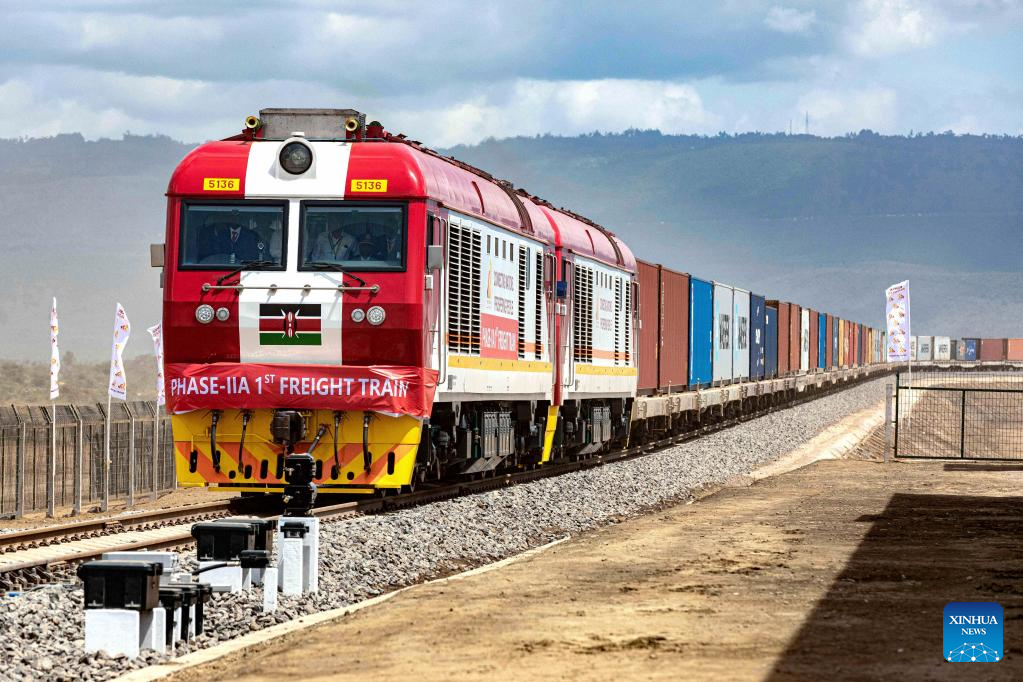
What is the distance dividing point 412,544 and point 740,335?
32.4m

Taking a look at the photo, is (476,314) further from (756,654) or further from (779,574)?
(756,654)

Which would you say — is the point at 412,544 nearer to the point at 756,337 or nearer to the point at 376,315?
the point at 376,315

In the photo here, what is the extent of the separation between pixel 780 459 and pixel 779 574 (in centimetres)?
2176

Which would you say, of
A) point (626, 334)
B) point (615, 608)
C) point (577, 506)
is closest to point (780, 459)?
point (626, 334)

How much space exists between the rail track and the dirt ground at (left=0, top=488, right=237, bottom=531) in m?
2.28

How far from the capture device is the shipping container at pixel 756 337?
1962 inches

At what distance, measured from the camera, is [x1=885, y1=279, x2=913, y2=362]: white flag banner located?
4066 centimetres

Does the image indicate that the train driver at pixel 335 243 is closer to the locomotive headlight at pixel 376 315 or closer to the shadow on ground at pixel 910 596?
the locomotive headlight at pixel 376 315

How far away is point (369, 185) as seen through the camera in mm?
16828

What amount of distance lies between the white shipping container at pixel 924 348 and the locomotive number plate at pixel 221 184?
158 meters

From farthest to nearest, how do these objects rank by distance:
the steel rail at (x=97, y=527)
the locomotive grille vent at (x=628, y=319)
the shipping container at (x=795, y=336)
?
the shipping container at (x=795, y=336) → the locomotive grille vent at (x=628, y=319) → the steel rail at (x=97, y=527)

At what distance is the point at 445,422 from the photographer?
1877 centimetres

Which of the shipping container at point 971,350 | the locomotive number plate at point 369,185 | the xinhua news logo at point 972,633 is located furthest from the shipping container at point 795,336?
the shipping container at point 971,350

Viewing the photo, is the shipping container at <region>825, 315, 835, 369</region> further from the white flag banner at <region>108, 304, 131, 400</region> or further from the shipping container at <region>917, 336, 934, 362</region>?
the shipping container at <region>917, 336, 934, 362</region>
